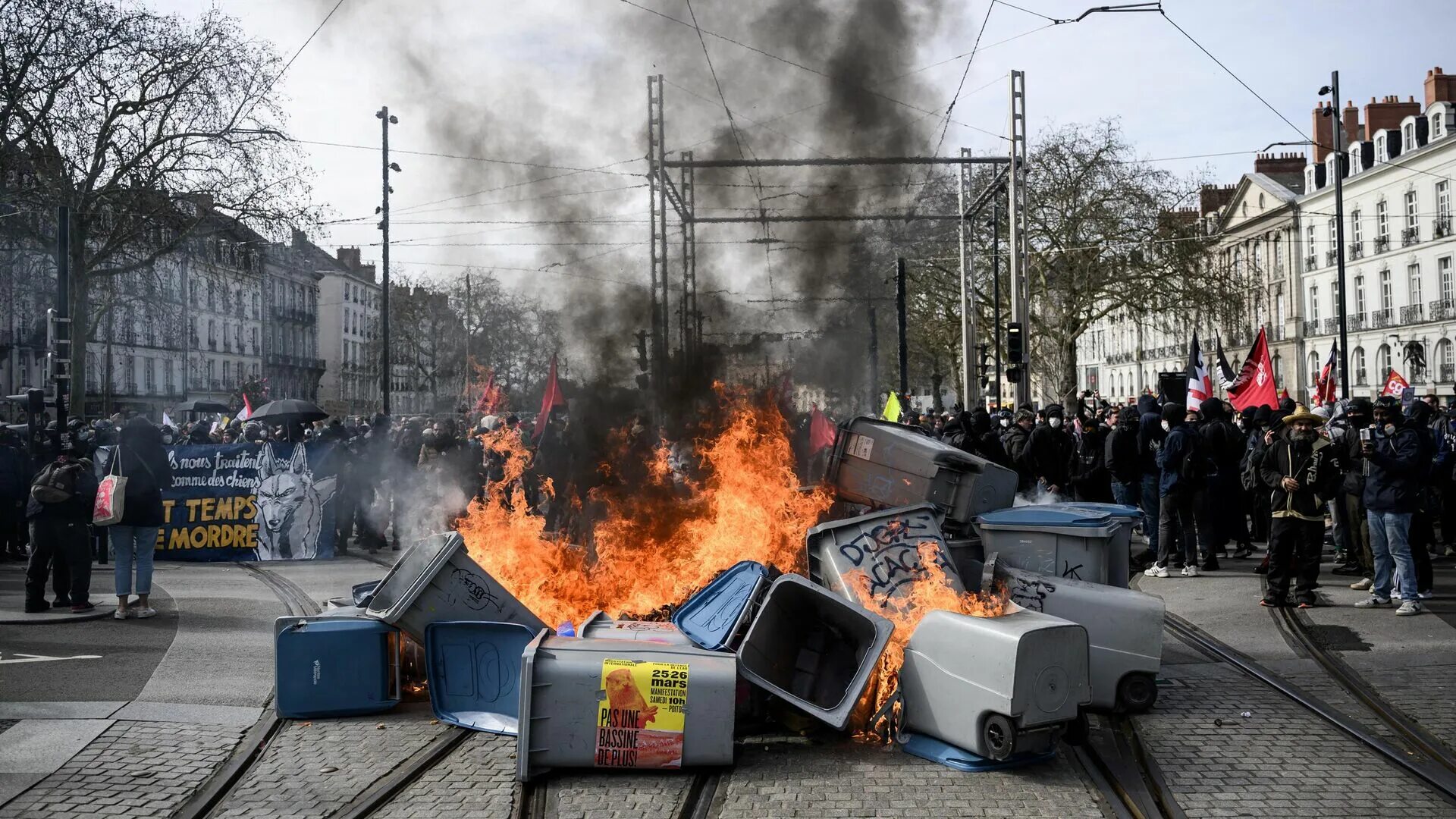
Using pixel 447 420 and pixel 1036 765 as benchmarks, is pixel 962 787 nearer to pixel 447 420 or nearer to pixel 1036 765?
pixel 1036 765

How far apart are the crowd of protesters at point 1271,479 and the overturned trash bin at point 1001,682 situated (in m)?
5.03

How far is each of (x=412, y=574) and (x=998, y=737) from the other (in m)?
3.78

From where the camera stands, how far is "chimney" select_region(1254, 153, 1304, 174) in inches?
2657

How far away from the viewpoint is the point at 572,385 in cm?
1402

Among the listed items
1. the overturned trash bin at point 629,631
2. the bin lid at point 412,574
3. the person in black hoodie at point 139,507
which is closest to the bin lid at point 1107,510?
the overturned trash bin at point 629,631

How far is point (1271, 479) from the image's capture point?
9938mm

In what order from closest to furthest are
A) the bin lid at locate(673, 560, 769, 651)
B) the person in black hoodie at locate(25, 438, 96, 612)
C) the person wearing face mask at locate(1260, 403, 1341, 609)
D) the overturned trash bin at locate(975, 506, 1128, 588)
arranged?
the bin lid at locate(673, 560, 769, 651), the overturned trash bin at locate(975, 506, 1128, 588), the person wearing face mask at locate(1260, 403, 1341, 609), the person in black hoodie at locate(25, 438, 96, 612)

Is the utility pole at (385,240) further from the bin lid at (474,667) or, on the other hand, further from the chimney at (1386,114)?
the chimney at (1386,114)

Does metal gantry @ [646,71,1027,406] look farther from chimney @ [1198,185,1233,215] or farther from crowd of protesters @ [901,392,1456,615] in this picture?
chimney @ [1198,185,1233,215]

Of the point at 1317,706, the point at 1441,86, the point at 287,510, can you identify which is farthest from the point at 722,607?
the point at 1441,86

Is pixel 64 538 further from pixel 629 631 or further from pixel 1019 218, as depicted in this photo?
pixel 1019 218

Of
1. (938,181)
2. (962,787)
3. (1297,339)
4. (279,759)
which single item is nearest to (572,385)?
(279,759)

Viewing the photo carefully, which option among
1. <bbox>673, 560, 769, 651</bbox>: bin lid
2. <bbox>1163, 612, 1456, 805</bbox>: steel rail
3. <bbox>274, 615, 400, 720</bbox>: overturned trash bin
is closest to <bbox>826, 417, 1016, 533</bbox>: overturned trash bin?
<bbox>1163, 612, 1456, 805</bbox>: steel rail

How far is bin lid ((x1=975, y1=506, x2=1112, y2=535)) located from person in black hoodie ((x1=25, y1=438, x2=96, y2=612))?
25.6 ft
